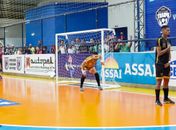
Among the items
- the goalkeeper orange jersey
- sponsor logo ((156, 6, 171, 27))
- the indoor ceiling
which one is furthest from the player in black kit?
the indoor ceiling

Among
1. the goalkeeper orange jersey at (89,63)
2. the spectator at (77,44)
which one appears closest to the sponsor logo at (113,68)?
the goalkeeper orange jersey at (89,63)

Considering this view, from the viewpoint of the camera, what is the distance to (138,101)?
1118 centimetres

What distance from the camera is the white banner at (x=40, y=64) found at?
20.5 metres

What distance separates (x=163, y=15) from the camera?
20656 mm

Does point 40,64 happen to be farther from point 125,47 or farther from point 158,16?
point 158,16

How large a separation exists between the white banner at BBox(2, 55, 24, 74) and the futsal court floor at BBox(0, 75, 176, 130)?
10898 mm

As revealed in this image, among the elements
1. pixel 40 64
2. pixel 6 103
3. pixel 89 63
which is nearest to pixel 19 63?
pixel 40 64

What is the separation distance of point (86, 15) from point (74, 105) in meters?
20.0

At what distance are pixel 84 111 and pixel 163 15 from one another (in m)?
12.4

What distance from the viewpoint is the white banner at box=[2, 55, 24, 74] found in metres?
24.1

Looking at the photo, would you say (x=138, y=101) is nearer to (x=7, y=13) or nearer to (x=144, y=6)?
(x=144, y=6)

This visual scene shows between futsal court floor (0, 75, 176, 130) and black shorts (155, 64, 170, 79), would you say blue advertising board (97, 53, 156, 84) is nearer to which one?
futsal court floor (0, 75, 176, 130)

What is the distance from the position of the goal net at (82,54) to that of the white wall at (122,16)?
9.16 m

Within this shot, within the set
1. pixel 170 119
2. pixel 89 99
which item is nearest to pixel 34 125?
pixel 170 119
